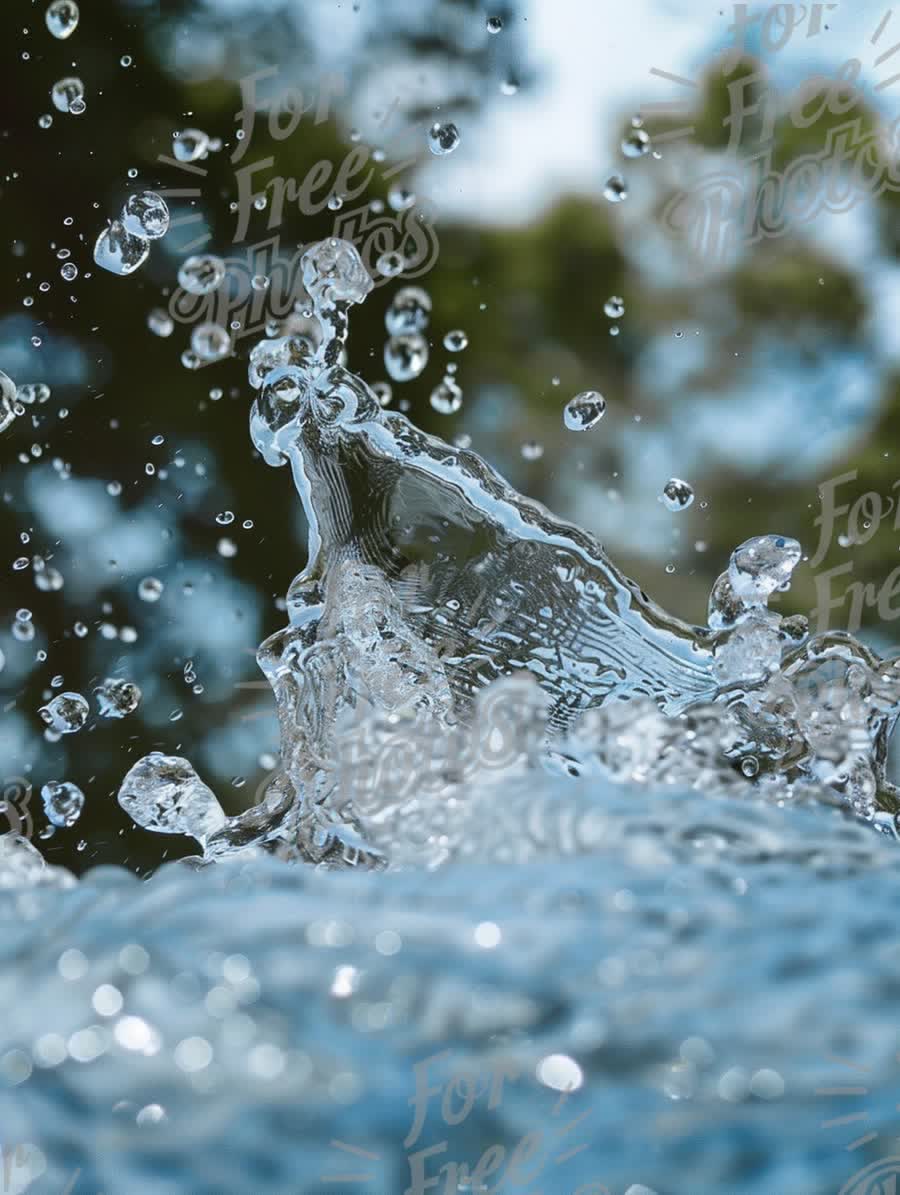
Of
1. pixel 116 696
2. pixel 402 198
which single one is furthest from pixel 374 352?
pixel 116 696

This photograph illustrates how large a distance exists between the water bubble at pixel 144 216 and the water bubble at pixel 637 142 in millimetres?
1440

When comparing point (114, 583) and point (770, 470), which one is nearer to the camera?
point (114, 583)

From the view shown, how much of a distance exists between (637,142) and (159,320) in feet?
3.52

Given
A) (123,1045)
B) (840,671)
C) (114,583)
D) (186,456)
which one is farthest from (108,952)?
(186,456)

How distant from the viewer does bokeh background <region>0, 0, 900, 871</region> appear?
97.2 inches

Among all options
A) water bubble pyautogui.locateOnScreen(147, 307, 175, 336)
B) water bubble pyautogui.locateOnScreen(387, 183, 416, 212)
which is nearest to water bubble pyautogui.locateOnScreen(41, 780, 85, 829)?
water bubble pyautogui.locateOnScreen(147, 307, 175, 336)

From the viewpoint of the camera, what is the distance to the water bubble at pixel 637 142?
260cm

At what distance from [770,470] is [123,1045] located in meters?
3.10

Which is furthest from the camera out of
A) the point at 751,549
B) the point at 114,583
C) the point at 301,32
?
the point at 301,32

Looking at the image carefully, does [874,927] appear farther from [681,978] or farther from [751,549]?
[751,549]

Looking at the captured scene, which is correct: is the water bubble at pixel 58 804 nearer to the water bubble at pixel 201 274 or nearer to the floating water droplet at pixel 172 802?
the floating water droplet at pixel 172 802

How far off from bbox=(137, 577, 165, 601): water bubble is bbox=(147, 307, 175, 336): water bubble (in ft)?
1.55

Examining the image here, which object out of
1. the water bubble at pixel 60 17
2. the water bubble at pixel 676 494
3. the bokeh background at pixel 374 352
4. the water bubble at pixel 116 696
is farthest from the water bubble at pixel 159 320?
the water bubble at pixel 676 494

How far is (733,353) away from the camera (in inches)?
136
